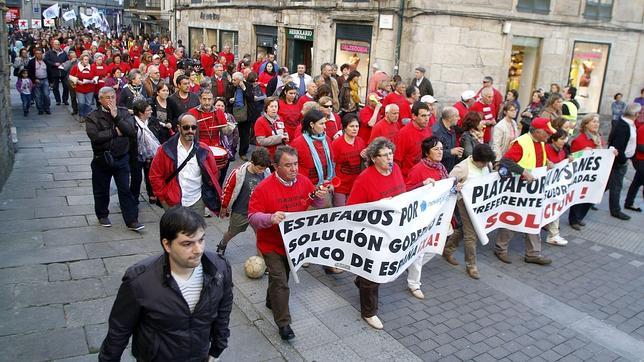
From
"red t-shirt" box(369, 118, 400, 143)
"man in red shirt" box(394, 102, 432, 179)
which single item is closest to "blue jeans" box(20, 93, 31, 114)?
"red t-shirt" box(369, 118, 400, 143)

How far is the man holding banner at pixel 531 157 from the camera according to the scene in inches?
281

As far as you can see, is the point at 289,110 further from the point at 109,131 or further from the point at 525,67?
the point at 525,67

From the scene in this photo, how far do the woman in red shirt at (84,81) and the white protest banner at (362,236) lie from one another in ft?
35.7

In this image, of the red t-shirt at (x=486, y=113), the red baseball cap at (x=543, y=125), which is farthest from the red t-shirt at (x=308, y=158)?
the red t-shirt at (x=486, y=113)

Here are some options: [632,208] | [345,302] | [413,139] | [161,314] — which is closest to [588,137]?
[632,208]

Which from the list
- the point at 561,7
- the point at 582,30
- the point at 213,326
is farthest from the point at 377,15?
the point at 213,326

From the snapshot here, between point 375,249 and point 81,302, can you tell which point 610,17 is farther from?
point 81,302

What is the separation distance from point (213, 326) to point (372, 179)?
8.31 feet

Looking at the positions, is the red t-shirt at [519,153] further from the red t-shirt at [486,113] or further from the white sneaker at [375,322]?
the white sneaker at [375,322]

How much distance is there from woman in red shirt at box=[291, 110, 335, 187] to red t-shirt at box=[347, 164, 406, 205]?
1.08m

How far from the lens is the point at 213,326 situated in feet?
11.2

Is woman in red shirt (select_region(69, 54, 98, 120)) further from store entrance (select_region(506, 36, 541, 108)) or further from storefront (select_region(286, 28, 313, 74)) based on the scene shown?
store entrance (select_region(506, 36, 541, 108))

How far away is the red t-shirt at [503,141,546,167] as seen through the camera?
723cm

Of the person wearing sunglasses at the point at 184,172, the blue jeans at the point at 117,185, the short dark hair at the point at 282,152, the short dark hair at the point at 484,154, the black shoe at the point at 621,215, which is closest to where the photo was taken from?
the short dark hair at the point at 282,152
